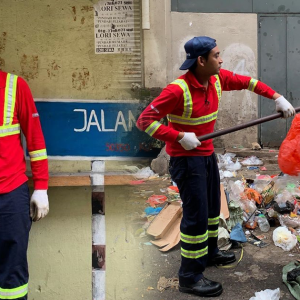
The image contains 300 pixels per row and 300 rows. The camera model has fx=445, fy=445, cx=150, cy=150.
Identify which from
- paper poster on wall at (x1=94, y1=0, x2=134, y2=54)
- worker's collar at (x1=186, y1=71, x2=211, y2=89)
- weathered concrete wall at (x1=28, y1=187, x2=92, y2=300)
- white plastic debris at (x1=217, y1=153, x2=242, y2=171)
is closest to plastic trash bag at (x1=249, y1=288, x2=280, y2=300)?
weathered concrete wall at (x1=28, y1=187, x2=92, y2=300)

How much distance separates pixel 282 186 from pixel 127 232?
2.47 m

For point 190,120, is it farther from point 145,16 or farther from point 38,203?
point 38,203

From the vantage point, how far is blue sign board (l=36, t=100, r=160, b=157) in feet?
8.73

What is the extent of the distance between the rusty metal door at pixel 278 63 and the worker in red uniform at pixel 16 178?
5783mm

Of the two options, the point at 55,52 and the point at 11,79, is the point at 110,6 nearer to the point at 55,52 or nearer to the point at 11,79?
the point at 55,52

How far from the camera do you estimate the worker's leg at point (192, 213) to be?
9.71 ft

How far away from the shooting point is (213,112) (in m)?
3.05

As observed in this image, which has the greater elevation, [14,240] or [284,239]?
[14,240]

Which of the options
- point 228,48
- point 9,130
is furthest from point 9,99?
point 228,48

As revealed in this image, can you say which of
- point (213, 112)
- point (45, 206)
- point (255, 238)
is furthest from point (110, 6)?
point (255, 238)

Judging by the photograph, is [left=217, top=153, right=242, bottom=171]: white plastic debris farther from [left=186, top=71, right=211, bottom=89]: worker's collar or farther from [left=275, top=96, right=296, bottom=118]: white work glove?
[left=186, top=71, right=211, bottom=89]: worker's collar

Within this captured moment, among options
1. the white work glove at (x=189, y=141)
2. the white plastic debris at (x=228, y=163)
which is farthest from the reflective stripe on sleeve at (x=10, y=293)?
the white plastic debris at (x=228, y=163)

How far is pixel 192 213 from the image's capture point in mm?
2996

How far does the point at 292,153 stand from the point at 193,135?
731mm
